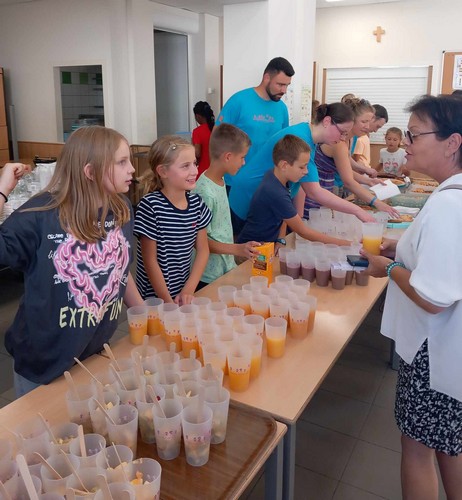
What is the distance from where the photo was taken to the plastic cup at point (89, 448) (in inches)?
36.8

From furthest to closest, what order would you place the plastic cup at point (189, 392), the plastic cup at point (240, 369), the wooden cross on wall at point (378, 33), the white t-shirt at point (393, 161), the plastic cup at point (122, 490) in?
the wooden cross on wall at point (378, 33) → the white t-shirt at point (393, 161) → the plastic cup at point (240, 369) → the plastic cup at point (189, 392) → the plastic cup at point (122, 490)

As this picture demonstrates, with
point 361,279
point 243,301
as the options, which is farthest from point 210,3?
point 243,301

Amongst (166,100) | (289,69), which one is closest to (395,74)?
(166,100)

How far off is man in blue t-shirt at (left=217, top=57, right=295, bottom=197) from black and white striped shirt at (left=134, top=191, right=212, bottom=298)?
1730 millimetres

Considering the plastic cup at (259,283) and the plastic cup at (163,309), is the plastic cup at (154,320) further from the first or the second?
the plastic cup at (259,283)

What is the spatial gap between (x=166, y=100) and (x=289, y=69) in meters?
5.01

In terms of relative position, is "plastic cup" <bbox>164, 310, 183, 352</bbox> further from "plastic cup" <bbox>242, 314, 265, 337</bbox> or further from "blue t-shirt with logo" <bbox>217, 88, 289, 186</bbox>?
"blue t-shirt with logo" <bbox>217, 88, 289, 186</bbox>

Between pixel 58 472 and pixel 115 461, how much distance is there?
12 cm

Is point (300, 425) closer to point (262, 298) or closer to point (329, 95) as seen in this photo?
point (262, 298)

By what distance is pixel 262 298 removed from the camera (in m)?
1.78

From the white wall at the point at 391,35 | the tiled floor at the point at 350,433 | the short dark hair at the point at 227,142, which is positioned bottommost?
the tiled floor at the point at 350,433

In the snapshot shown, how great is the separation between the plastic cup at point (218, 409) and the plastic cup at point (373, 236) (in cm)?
138

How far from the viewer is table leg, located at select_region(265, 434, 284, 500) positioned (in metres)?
1.28

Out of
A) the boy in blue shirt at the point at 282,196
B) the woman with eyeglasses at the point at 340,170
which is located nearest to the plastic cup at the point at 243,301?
the boy in blue shirt at the point at 282,196
